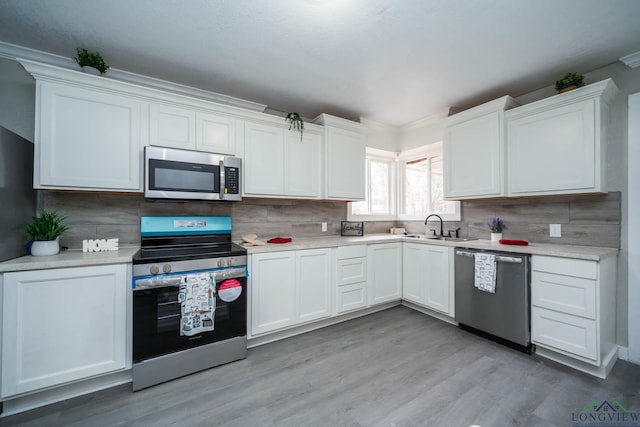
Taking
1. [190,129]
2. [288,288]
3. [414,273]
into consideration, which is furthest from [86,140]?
[414,273]

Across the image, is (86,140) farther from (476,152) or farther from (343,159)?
(476,152)

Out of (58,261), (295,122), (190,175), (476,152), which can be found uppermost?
(295,122)

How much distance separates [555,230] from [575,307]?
0.83m

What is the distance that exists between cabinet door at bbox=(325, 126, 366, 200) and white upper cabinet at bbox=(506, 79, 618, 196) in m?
1.60

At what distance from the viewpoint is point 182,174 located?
2.24 meters

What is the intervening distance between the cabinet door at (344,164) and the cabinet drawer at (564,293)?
1967mm

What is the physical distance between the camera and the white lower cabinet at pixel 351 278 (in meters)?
2.84

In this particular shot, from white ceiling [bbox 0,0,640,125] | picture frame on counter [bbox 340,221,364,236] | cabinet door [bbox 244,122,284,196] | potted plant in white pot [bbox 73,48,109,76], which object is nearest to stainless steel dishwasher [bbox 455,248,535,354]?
picture frame on counter [bbox 340,221,364,236]

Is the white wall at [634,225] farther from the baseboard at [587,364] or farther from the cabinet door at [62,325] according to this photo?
the cabinet door at [62,325]

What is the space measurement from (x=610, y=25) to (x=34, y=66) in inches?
161

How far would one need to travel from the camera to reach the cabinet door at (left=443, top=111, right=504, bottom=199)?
2656 mm

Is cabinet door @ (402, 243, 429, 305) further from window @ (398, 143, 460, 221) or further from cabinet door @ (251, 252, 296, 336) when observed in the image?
cabinet door @ (251, 252, 296, 336)

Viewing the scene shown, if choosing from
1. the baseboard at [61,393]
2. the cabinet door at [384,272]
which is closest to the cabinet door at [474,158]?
the cabinet door at [384,272]

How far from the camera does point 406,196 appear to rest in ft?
13.6
